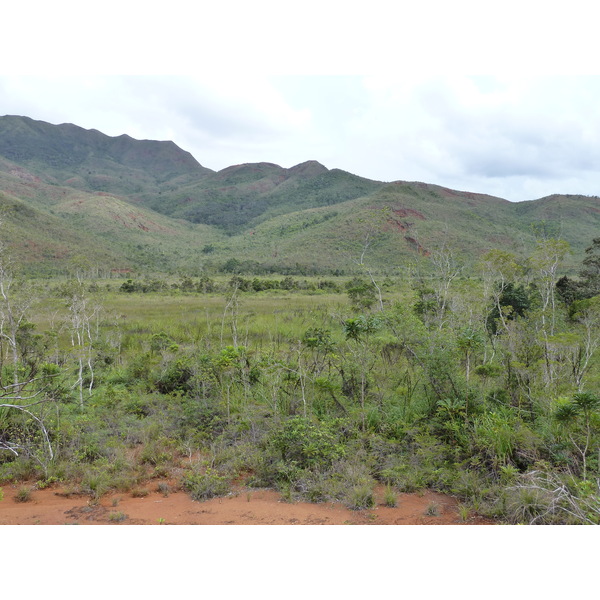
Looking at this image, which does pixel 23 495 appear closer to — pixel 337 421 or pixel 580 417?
pixel 337 421

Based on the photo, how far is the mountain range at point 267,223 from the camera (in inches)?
1852

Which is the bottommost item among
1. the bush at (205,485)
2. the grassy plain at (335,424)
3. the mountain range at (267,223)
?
the bush at (205,485)

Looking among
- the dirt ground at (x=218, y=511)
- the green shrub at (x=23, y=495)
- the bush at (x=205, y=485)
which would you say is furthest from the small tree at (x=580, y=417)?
the green shrub at (x=23, y=495)

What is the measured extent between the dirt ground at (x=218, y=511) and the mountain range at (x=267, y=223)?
4.79m

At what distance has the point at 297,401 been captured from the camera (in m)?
6.87

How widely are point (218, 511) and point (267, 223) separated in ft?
286

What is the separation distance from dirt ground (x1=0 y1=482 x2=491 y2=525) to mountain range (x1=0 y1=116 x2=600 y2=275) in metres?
4.79

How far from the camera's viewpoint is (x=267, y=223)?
8925cm

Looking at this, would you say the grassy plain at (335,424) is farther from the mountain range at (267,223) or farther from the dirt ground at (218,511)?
the mountain range at (267,223)

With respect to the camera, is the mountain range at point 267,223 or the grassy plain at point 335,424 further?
the mountain range at point 267,223

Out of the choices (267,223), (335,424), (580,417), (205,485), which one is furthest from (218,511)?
(267,223)

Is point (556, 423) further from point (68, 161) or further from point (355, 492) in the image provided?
point (68, 161)

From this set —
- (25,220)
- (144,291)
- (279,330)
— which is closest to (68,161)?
(25,220)

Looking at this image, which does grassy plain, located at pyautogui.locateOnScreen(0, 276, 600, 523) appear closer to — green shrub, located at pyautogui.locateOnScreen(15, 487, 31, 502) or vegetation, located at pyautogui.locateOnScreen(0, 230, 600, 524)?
vegetation, located at pyautogui.locateOnScreen(0, 230, 600, 524)
